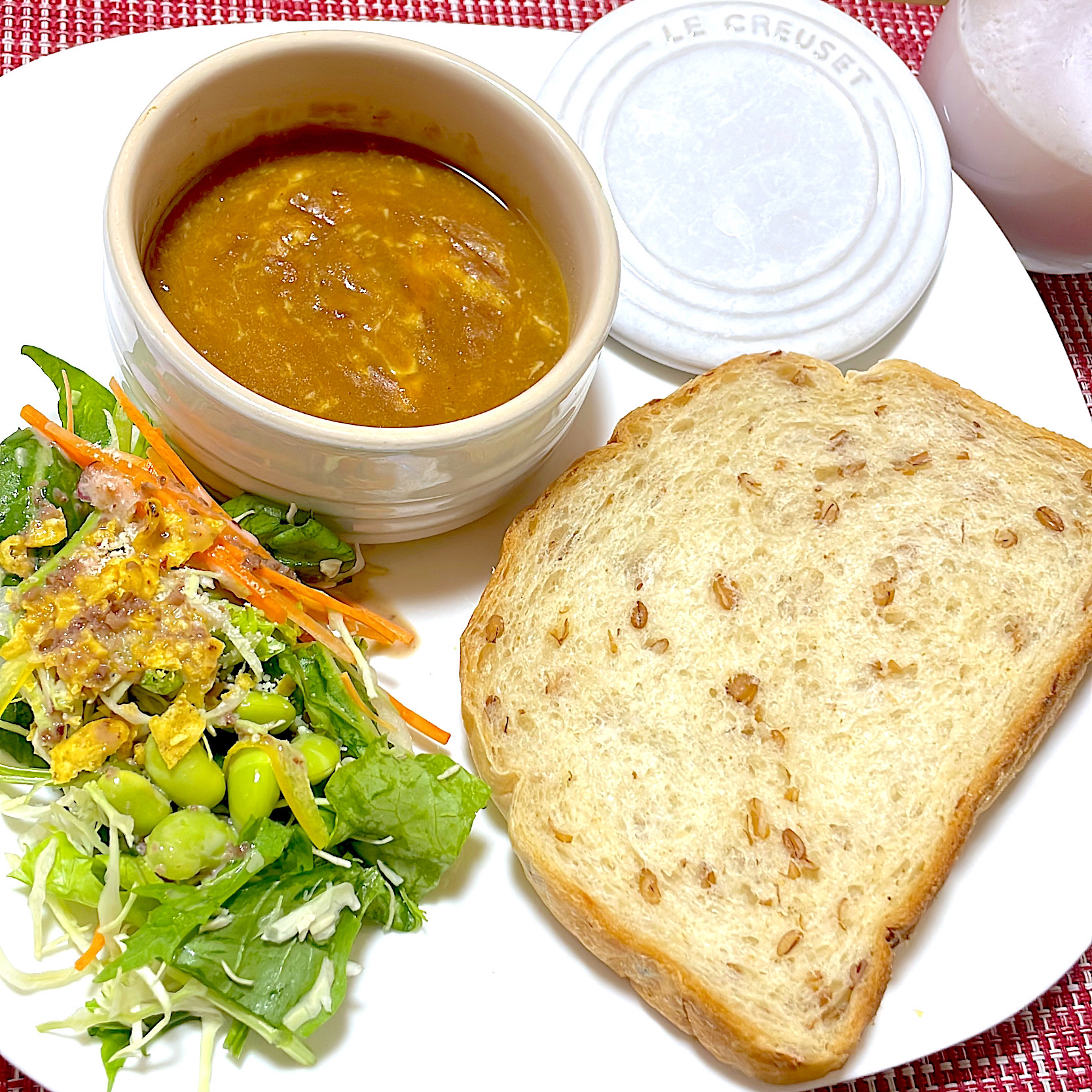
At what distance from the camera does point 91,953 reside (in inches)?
70.1

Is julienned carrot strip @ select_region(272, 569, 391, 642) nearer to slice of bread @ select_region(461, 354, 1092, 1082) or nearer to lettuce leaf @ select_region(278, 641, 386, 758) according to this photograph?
lettuce leaf @ select_region(278, 641, 386, 758)

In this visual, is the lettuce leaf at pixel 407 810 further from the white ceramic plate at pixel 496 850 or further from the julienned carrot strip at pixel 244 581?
the julienned carrot strip at pixel 244 581

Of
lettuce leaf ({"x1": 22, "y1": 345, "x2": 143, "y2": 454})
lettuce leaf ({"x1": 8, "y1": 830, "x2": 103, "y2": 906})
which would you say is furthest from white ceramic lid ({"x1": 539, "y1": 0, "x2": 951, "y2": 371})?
lettuce leaf ({"x1": 8, "y1": 830, "x2": 103, "y2": 906})

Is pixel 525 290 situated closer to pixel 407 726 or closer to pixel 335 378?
pixel 335 378

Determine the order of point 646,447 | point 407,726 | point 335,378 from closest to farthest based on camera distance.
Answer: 1. point 335,378
2. point 407,726
3. point 646,447

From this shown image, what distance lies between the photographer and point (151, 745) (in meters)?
1.84

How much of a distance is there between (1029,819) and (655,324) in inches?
46.5

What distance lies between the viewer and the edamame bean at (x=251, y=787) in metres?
1.85

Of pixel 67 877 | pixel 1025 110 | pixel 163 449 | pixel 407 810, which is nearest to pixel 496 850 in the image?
pixel 407 810

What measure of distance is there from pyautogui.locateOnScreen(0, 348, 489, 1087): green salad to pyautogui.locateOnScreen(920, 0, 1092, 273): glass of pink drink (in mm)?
1877

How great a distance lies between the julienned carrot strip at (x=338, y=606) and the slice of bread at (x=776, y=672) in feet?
0.45

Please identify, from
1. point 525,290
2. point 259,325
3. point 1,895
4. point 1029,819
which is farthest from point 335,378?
point 1029,819

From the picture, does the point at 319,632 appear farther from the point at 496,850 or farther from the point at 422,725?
the point at 496,850

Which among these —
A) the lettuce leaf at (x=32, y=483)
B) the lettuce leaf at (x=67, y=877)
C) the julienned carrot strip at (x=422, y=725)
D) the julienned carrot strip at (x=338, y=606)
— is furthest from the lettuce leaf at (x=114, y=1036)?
the lettuce leaf at (x=32, y=483)
